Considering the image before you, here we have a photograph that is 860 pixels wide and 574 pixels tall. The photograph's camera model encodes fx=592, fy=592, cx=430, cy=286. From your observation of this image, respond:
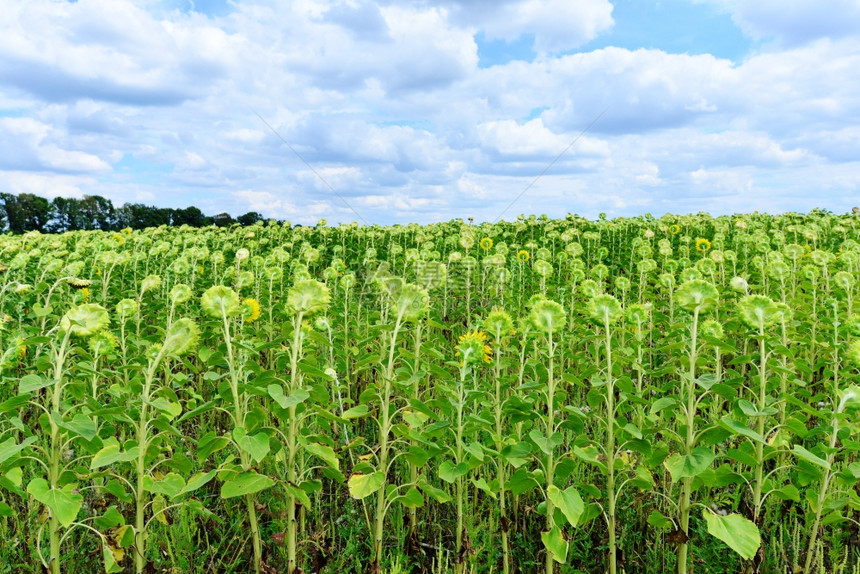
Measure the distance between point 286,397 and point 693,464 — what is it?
5.33 ft

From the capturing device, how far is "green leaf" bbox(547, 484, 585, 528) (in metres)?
2.31

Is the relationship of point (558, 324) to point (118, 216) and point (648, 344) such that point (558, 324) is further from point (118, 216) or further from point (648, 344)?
point (118, 216)

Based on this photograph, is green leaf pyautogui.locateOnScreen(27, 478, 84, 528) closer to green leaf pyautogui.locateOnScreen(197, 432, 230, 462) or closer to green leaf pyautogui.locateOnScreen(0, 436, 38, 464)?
green leaf pyautogui.locateOnScreen(0, 436, 38, 464)

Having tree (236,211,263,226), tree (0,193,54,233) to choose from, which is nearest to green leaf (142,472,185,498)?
tree (236,211,263,226)

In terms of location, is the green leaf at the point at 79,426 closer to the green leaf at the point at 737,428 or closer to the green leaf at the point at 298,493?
the green leaf at the point at 298,493

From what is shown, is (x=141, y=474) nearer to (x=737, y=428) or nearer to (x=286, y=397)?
(x=286, y=397)

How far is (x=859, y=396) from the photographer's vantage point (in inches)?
103

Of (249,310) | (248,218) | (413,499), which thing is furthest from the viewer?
(248,218)

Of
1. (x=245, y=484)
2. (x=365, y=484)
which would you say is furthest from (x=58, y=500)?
(x=365, y=484)

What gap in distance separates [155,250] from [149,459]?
16.4 ft

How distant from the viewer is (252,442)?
228 centimetres

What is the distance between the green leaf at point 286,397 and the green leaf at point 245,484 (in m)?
0.33

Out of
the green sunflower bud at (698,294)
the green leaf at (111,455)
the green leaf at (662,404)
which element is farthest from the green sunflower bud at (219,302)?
the green sunflower bud at (698,294)

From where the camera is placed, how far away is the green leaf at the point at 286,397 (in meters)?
2.24
